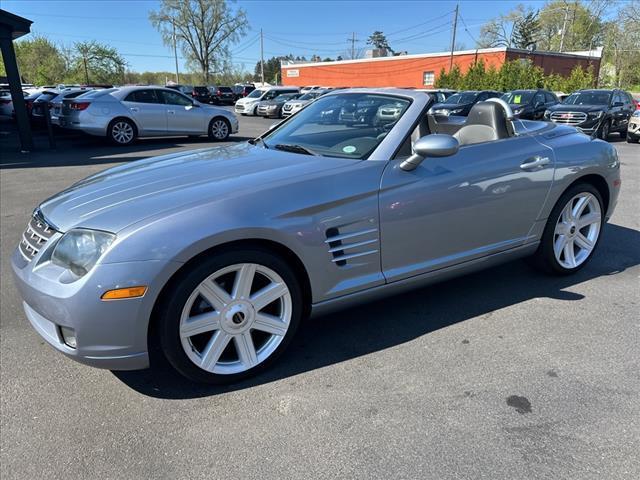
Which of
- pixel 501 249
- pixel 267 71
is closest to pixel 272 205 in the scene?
pixel 501 249

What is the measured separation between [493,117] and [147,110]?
11754 millimetres

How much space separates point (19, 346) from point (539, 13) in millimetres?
75890

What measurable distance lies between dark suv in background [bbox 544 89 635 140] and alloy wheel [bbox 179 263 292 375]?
14505 millimetres

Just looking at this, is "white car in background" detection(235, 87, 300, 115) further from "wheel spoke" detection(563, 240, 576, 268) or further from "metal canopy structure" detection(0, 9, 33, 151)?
"wheel spoke" detection(563, 240, 576, 268)

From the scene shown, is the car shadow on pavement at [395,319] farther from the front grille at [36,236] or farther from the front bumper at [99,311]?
the front grille at [36,236]

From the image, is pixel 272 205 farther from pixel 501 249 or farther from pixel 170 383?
pixel 501 249

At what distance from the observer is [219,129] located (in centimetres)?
1487

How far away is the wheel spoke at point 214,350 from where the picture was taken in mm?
2514

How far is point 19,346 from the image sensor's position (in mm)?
3104

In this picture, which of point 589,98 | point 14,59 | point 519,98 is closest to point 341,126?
point 14,59

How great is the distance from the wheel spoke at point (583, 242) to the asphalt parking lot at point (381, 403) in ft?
1.79

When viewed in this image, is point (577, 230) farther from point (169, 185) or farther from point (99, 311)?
point (99, 311)

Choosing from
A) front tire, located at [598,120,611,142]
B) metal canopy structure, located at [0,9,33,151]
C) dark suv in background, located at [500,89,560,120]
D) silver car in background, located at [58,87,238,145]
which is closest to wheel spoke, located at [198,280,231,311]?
silver car in background, located at [58,87,238,145]

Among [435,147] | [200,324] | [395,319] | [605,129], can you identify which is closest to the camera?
[200,324]
